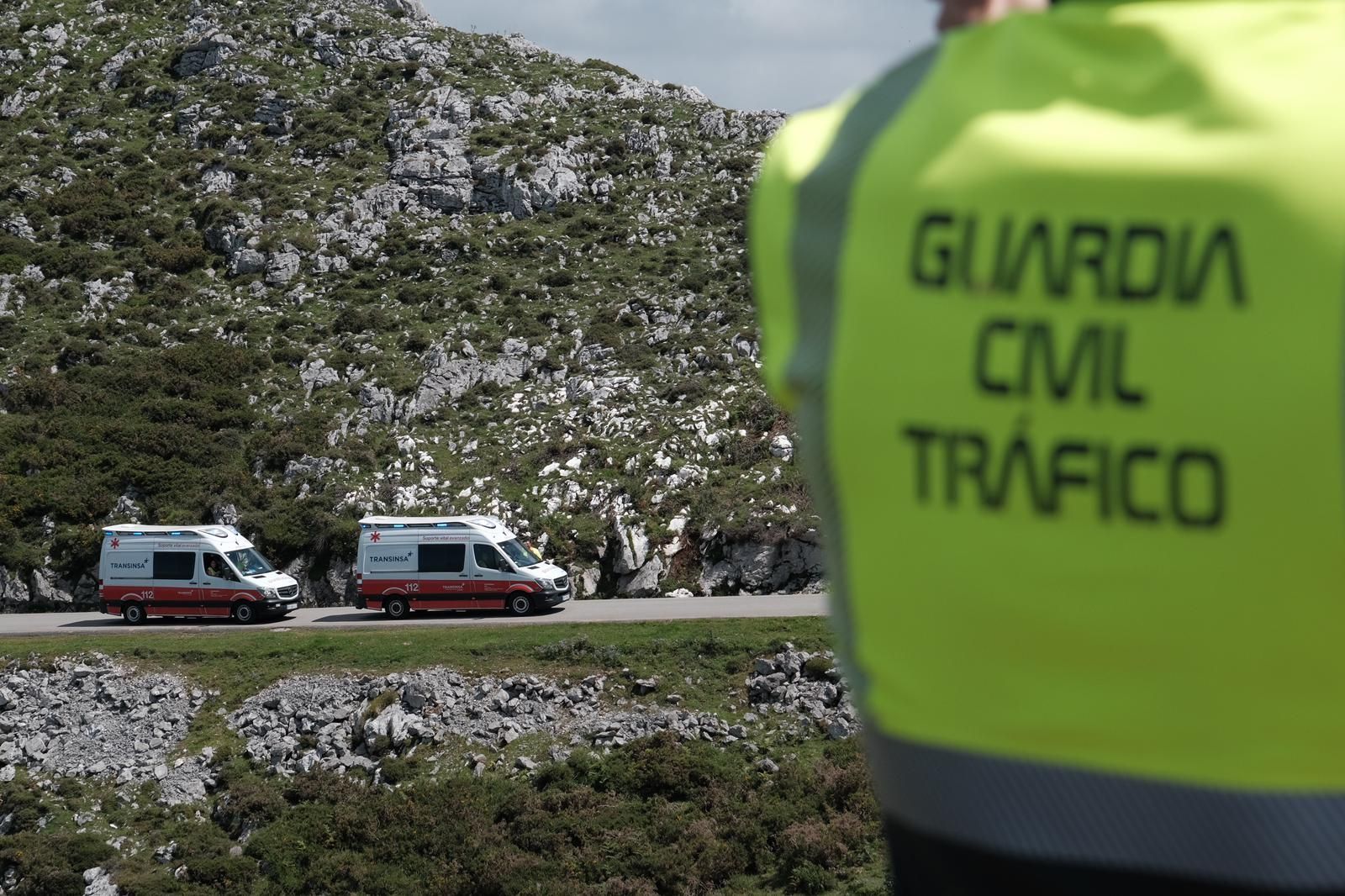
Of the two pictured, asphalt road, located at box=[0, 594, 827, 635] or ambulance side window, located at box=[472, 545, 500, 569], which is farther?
ambulance side window, located at box=[472, 545, 500, 569]

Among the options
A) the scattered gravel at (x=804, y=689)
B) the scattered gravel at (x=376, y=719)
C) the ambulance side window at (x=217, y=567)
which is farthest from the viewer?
the ambulance side window at (x=217, y=567)

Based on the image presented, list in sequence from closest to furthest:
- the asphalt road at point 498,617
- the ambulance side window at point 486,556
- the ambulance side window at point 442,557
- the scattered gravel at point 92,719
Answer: the scattered gravel at point 92,719, the asphalt road at point 498,617, the ambulance side window at point 486,556, the ambulance side window at point 442,557

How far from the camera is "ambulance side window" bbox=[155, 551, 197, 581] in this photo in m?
28.2

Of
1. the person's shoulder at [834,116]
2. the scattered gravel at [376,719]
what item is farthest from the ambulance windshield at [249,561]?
the person's shoulder at [834,116]

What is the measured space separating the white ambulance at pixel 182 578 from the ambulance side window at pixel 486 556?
492 centimetres

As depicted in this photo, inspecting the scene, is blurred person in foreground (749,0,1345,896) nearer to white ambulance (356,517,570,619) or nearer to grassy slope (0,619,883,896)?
grassy slope (0,619,883,896)

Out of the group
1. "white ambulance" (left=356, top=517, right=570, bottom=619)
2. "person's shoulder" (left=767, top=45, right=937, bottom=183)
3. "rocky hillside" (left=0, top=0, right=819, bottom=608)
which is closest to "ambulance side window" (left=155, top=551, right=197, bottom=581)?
"white ambulance" (left=356, top=517, right=570, bottom=619)

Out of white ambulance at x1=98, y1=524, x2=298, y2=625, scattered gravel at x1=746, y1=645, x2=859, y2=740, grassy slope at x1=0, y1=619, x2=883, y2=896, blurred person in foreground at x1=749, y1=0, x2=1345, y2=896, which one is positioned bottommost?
grassy slope at x1=0, y1=619, x2=883, y2=896

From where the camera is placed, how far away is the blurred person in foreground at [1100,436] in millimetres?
1058

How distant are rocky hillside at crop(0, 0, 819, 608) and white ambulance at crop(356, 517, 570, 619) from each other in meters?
4.05

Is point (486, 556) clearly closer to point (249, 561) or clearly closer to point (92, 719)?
point (249, 561)

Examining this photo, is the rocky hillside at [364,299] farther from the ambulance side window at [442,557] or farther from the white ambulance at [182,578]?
the ambulance side window at [442,557]

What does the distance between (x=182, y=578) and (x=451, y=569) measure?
640 cm

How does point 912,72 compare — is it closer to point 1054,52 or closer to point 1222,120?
point 1054,52
